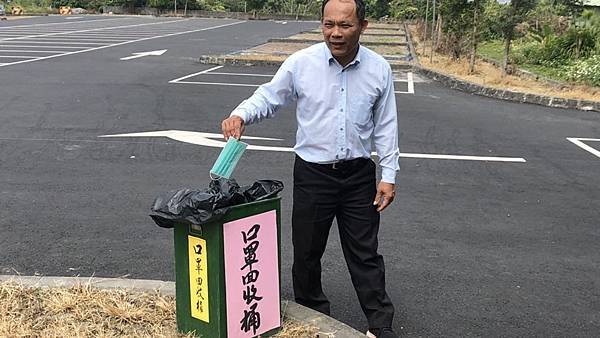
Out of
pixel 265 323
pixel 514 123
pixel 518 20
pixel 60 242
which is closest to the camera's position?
pixel 265 323

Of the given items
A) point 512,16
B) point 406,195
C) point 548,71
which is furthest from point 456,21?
point 406,195

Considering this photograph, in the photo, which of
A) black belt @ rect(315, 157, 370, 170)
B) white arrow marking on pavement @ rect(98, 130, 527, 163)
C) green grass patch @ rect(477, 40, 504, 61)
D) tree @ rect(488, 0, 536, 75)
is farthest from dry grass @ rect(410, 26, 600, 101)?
black belt @ rect(315, 157, 370, 170)

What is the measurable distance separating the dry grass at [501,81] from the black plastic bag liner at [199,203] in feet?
34.7

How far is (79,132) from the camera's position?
8.29 m

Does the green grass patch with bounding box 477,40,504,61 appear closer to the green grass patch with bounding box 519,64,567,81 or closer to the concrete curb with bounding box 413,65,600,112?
the green grass patch with bounding box 519,64,567,81

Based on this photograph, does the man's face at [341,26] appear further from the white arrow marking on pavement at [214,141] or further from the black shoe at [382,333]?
the white arrow marking on pavement at [214,141]

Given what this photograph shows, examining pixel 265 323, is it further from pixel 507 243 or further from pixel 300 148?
pixel 507 243

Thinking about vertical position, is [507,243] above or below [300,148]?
below

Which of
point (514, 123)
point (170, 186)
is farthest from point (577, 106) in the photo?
point (170, 186)

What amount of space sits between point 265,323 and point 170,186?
10.5ft

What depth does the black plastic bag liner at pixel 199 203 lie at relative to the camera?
2.72 meters

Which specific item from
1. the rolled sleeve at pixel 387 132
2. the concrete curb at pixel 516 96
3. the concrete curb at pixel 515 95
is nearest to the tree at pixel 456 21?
the concrete curb at pixel 515 95

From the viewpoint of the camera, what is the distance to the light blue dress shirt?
3131 millimetres

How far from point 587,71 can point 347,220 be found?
12.2m
